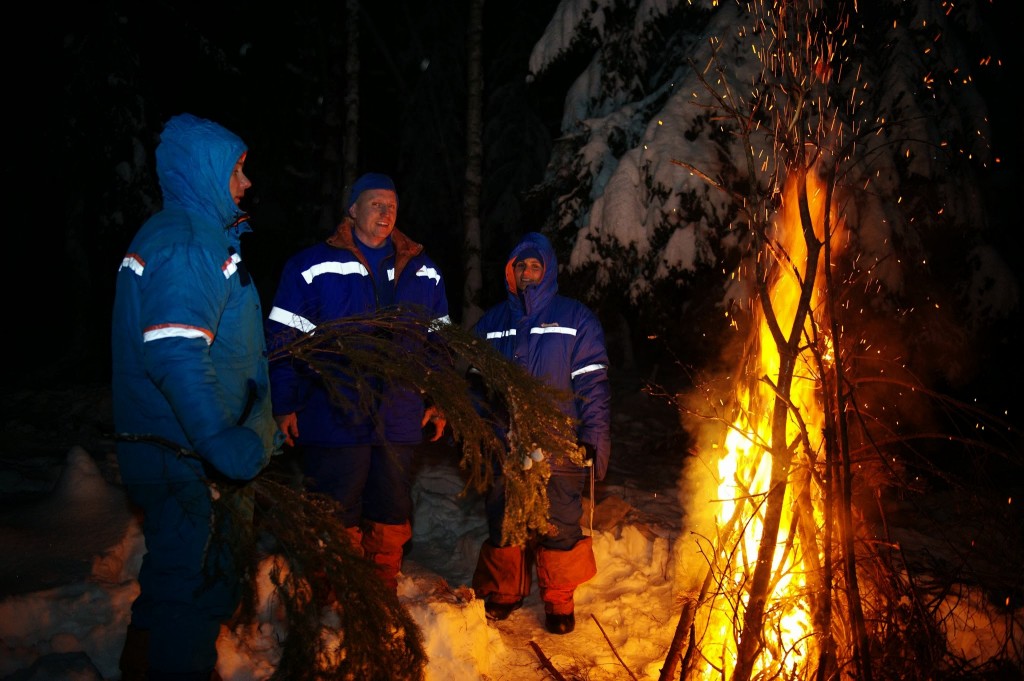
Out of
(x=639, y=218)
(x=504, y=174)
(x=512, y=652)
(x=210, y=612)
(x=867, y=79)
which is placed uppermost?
(x=504, y=174)

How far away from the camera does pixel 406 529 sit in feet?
13.9

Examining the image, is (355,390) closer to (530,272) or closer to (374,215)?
(374,215)

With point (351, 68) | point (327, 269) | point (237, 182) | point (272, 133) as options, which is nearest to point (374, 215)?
point (327, 269)

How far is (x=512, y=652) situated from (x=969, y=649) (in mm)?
2508

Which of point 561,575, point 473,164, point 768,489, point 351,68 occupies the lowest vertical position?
point 561,575

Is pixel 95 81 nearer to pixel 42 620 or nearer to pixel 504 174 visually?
pixel 504 174

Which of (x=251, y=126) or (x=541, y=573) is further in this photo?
(x=251, y=126)

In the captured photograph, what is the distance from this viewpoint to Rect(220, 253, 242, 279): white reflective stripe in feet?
8.62

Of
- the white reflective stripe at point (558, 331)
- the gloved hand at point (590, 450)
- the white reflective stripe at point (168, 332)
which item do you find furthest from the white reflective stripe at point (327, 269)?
the gloved hand at point (590, 450)

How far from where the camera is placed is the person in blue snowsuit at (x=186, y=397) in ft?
7.80

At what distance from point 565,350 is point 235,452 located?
2.32m

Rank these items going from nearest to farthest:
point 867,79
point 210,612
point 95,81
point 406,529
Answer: point 210,612
point 406,529
point 867,79
point 95,81

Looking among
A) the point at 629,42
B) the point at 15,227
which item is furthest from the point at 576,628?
the point at 15,227

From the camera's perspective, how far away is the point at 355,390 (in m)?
3.85
